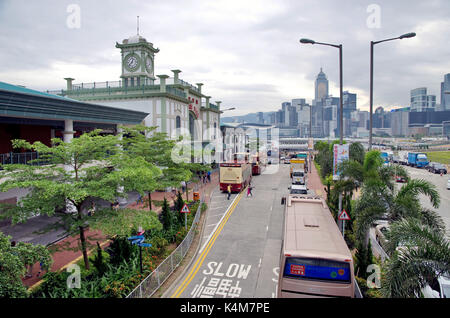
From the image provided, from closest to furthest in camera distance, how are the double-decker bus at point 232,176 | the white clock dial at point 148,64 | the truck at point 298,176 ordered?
the double-decker bus at point 232,176, the truck at point 298,176, the white clock dial at point 148,64

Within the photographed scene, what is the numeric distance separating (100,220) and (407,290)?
1065 cm

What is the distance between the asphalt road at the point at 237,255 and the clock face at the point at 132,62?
20814 millimetres

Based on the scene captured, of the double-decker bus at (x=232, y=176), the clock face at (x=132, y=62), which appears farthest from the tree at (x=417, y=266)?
the clock face at (x=132, y=62)

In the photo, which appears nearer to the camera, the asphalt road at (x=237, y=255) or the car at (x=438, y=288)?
the car at (x=438, y=288)

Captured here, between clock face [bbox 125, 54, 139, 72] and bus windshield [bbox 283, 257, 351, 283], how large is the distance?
34.2 metres

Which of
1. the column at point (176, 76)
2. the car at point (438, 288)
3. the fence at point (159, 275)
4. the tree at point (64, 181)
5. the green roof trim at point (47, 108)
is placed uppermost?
the column at point (176, 76)

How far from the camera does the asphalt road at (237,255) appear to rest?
1281 centimetres

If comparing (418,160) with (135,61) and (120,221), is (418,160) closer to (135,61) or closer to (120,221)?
(135,61)

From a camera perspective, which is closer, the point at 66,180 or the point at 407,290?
the point at 407,290

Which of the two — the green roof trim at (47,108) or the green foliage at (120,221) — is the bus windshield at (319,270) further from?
the green roof trim at (47,108)

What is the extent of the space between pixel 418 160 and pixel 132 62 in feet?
195
